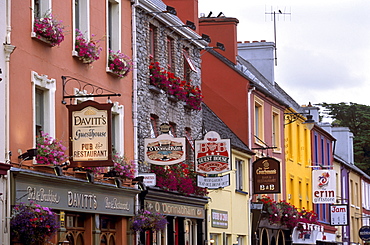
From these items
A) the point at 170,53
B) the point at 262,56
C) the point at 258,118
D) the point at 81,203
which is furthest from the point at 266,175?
the point at 81,203

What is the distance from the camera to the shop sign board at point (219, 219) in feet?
108

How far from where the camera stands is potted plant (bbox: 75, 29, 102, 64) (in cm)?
2192

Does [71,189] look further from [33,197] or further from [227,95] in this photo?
[227,95]

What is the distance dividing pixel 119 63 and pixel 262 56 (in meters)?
22.6

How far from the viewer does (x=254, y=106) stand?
38938mm

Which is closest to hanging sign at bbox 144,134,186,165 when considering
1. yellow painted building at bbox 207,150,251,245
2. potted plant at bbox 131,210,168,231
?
potted plant at bbox 131,210,168,231

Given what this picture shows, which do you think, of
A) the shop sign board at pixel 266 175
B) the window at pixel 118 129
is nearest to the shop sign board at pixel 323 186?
the shop sign board at pixel 266 175

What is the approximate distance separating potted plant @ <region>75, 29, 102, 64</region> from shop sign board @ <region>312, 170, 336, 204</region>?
2714cm

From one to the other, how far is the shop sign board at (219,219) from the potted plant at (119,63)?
9858mm

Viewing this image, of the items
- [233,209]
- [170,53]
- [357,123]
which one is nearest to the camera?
[170,53]

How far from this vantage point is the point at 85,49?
72.0 feet

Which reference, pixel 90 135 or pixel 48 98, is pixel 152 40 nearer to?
pixel 48 98

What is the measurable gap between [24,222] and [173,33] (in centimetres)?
1337

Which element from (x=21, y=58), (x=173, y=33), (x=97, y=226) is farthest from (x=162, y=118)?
(x=21, y=58)
